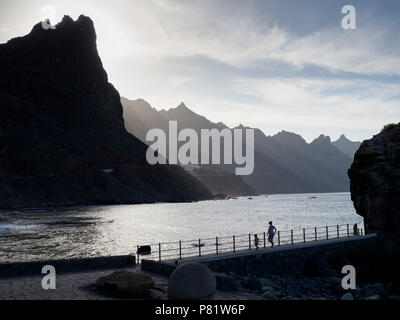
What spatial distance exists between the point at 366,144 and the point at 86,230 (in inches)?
2135

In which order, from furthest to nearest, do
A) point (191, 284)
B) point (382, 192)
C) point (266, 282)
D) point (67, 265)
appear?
point (382, 192), point (266, 282), point (67, 265), point (191, 284)

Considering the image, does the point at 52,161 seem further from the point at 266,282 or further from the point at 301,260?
the point at 266,282

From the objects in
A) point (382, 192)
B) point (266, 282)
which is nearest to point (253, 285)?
point (266, 282)

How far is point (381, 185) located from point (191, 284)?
81.3ft

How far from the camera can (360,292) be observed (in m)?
21.4

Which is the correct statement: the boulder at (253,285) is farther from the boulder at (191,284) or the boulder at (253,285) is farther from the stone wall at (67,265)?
the boulder at (191,284)

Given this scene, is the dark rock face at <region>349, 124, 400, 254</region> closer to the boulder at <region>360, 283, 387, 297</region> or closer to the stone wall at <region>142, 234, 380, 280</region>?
the stone wall at <region>142, 234, 380, 280</region>

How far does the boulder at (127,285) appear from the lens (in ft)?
48.1

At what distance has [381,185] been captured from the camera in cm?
3300

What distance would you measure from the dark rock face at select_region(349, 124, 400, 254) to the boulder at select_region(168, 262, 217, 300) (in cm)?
2366

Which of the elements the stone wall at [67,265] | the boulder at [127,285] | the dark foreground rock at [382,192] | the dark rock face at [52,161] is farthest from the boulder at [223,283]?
the dark rock face at [52,161]

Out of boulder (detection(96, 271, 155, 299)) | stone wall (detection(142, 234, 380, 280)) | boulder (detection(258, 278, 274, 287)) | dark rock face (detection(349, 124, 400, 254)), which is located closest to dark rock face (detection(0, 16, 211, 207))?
dark rock face (detection(349, 124, 400, 254))

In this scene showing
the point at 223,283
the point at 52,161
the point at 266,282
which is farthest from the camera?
the point at 52,161

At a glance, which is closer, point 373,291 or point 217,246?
point 373,291
